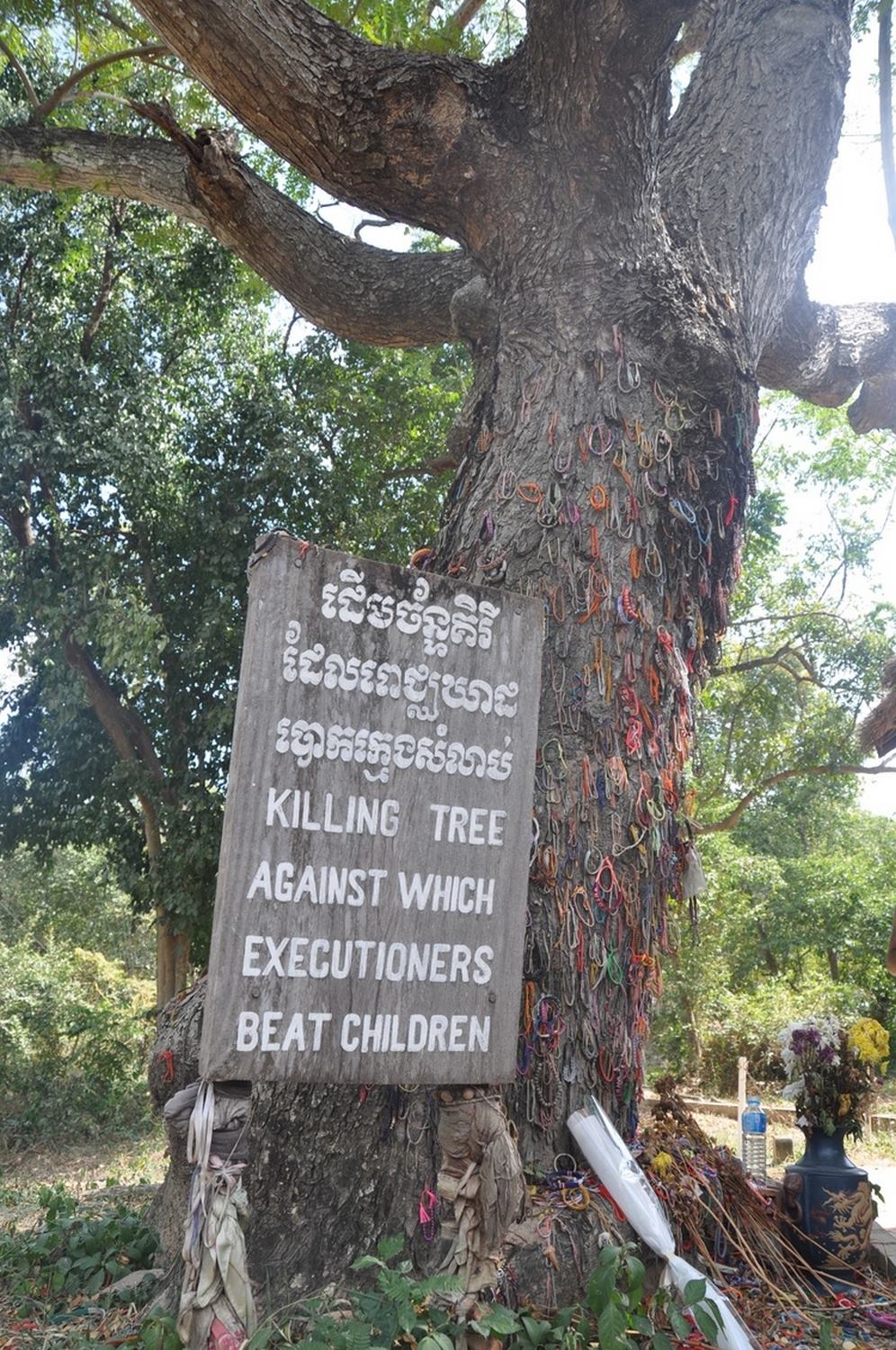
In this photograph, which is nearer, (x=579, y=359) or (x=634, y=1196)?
(x=634, y=1196)

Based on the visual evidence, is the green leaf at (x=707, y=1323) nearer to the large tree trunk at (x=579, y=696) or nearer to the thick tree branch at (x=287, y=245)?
the large tree trunk at (x=579, y=696)

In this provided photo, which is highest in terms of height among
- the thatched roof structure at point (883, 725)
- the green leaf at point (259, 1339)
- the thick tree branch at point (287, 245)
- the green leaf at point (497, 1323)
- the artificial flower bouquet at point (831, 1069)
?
the thick tree branch at point (287, 245)

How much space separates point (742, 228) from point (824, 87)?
0.91 metres

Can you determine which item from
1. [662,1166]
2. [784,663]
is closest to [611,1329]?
[662,1166]

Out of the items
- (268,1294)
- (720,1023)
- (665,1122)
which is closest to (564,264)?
(665,1122)

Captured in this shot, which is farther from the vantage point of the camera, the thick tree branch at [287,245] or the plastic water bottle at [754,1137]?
the plastic water bottle at [754,1137]

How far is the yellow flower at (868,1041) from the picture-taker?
5176 millimetres

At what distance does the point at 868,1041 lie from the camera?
5.20 m

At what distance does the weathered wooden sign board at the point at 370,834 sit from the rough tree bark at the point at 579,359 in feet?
2.11

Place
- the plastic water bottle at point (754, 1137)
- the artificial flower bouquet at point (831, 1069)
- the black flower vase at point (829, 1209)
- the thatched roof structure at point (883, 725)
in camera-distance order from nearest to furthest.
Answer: the black flower vase at point (829, 1209) < the artificial flower bouquet at point (831, 1069) < the thatched roof structure at point (883, 725) < the plastic water bottle at point (754, 1137)

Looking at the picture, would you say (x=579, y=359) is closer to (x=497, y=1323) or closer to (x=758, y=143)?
(x=758, y=143)

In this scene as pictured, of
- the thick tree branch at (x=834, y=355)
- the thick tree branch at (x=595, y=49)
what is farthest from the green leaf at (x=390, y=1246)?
the thick tree branch at (x=834, y=355)

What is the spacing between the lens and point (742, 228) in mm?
5004

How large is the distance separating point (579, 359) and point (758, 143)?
1.66 m
